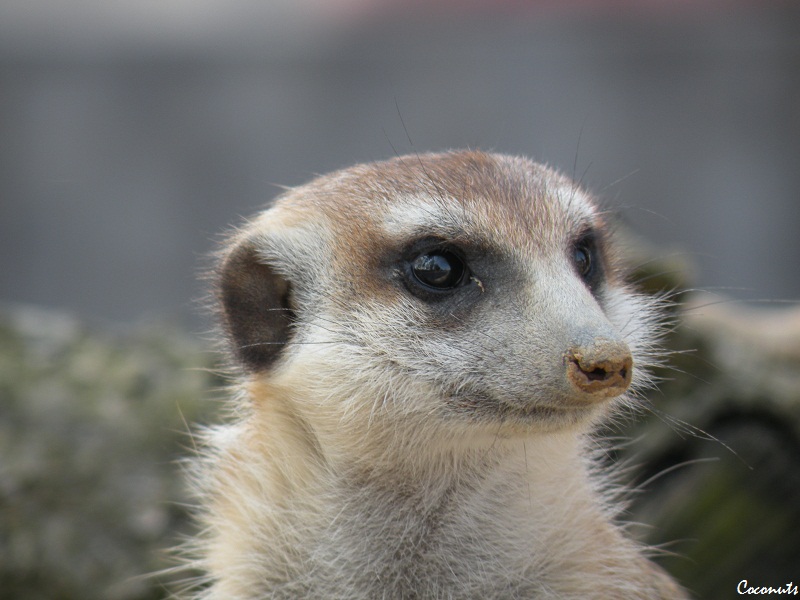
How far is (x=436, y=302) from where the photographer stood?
2213 mm

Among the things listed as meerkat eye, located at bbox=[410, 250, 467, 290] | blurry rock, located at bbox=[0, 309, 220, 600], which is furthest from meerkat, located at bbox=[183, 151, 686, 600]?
blurry rock, located at bbox=[0, 309, 220, 600]

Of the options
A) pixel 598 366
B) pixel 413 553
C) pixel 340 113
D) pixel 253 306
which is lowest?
pixel 413 553

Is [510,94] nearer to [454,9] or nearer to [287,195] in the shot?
[454,9]

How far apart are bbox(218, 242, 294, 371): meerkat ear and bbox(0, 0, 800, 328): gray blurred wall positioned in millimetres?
5081

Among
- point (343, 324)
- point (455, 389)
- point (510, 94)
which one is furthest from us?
point (510, 94)

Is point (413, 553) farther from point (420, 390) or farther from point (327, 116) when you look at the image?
point (327, 116)

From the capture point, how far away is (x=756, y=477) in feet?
13.6

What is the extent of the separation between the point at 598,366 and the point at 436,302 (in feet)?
1.61

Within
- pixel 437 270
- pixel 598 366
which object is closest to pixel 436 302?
pixel 437 270

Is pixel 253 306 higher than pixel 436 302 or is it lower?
higher

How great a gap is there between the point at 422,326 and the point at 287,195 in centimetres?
93

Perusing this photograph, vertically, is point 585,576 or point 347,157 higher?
point 347,157

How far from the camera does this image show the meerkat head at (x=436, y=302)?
2.04 metres

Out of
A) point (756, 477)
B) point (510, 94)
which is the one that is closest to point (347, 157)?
point (510, 94)
